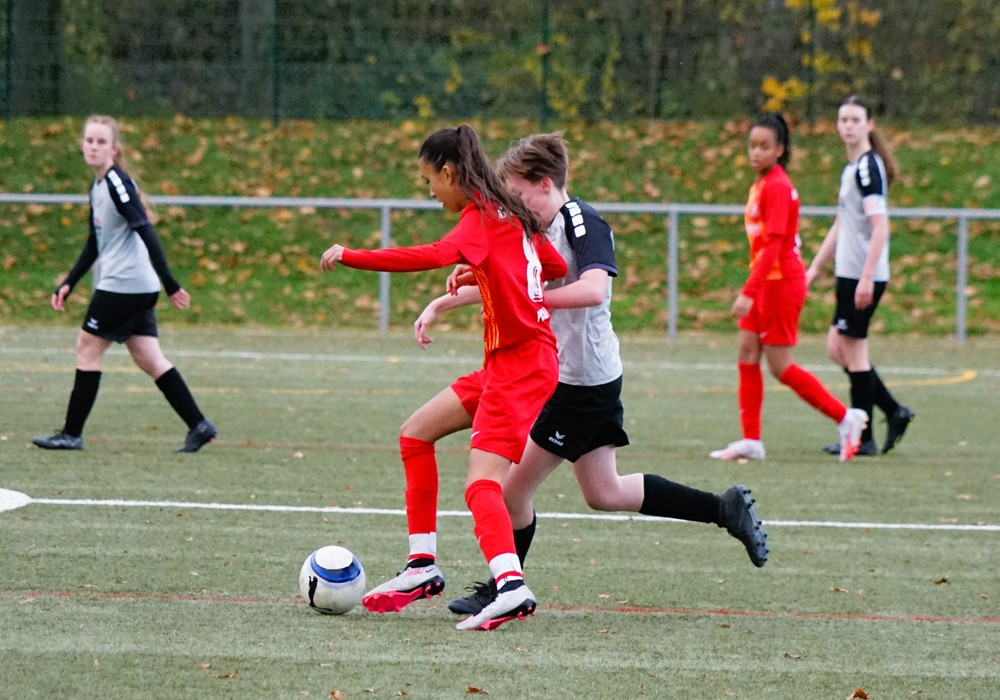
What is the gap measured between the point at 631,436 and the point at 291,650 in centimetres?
549

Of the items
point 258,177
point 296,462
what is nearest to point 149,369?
point 296,462

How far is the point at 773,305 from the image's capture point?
8961mm

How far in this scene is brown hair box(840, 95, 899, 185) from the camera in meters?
9.09

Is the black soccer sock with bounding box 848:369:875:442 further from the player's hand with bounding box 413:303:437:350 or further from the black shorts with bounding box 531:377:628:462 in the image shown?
the player's hand with bounding box 413:303:437:350

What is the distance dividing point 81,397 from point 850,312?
4592 mm

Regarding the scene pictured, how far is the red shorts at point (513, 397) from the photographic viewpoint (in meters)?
5.00

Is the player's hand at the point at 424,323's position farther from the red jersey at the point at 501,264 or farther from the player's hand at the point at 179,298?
the player's hand at the point at 179,298

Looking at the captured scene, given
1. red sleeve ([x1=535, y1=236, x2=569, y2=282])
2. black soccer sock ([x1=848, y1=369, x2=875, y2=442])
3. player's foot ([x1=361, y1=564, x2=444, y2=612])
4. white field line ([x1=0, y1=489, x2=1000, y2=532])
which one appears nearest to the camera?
red sleeve ([x1=535, y1=236, x2=569, y2=282])

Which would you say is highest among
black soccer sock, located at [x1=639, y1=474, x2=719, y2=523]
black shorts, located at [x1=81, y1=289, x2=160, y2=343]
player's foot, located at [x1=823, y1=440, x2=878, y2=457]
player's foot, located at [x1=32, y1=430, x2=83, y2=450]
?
black shorts, located at [x1=81, y1=289, x2=160, y2=343]

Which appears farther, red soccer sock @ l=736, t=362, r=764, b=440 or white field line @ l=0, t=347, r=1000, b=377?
white field line @ l=0, t=347, r=1000, b=377

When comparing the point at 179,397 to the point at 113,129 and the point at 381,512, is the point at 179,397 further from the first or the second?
the point at 381,512

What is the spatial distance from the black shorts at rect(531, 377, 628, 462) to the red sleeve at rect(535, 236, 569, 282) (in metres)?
0.45

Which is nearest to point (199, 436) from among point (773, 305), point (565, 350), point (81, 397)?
point (81, 397)

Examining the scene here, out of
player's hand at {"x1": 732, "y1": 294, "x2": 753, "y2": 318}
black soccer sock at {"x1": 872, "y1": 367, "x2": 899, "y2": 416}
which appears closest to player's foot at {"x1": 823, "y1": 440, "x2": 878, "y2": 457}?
black soccer sock at {"x1": 872, "y1": 367, "x2": 899, "y2": 416}
